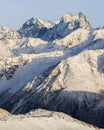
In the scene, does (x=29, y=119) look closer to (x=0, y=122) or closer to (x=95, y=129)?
(x=0, y=122)

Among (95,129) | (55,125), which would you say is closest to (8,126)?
(55,125)

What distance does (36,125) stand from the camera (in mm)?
140000

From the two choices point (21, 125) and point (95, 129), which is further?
point (95, 129)

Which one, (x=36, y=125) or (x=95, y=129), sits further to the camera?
(x=95, y=129)

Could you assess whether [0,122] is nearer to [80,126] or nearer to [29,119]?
[29,119]

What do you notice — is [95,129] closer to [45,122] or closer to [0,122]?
[45,122]

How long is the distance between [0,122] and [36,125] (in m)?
9.17

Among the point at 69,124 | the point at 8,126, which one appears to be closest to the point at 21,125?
the point at 8,126

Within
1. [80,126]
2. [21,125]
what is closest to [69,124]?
[80,126]

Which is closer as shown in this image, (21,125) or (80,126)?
(21,125)

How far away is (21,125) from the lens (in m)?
138

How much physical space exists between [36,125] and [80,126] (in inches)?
557

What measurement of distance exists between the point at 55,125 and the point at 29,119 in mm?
7052

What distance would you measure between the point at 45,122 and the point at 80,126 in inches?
409
